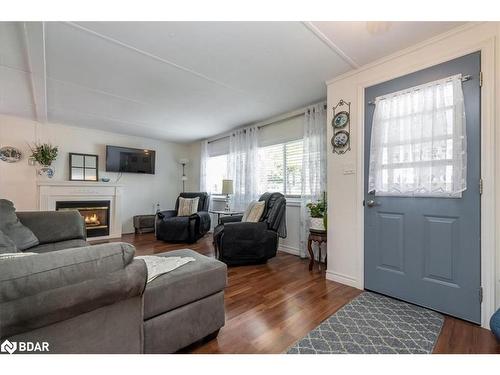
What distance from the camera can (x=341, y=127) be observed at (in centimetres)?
248

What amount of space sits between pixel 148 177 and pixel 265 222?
358cm

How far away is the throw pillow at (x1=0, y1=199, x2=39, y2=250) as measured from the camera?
6.26 ft

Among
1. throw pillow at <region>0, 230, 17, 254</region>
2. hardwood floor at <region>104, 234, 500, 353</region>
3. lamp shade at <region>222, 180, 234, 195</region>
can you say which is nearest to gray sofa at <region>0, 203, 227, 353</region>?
hardwood floor at <region>104, 234, 500, 353</region>

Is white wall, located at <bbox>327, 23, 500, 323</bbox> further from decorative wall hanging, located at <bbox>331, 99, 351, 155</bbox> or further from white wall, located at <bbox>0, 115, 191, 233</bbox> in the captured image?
white wall, located at <bbox>0, 115, 191, 233</bbox>

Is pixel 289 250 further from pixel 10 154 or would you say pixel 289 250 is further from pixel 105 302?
pixel 10 154

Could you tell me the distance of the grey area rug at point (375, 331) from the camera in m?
1.40

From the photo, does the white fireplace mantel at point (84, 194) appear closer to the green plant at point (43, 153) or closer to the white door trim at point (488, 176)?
the green plant at point (43, 153)

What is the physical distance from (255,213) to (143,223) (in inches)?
117

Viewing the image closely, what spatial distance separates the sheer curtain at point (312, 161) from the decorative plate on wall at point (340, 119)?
0.64 m

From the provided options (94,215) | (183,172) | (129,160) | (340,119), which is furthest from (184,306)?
(183,172)

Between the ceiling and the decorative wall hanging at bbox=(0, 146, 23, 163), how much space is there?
710 mm
